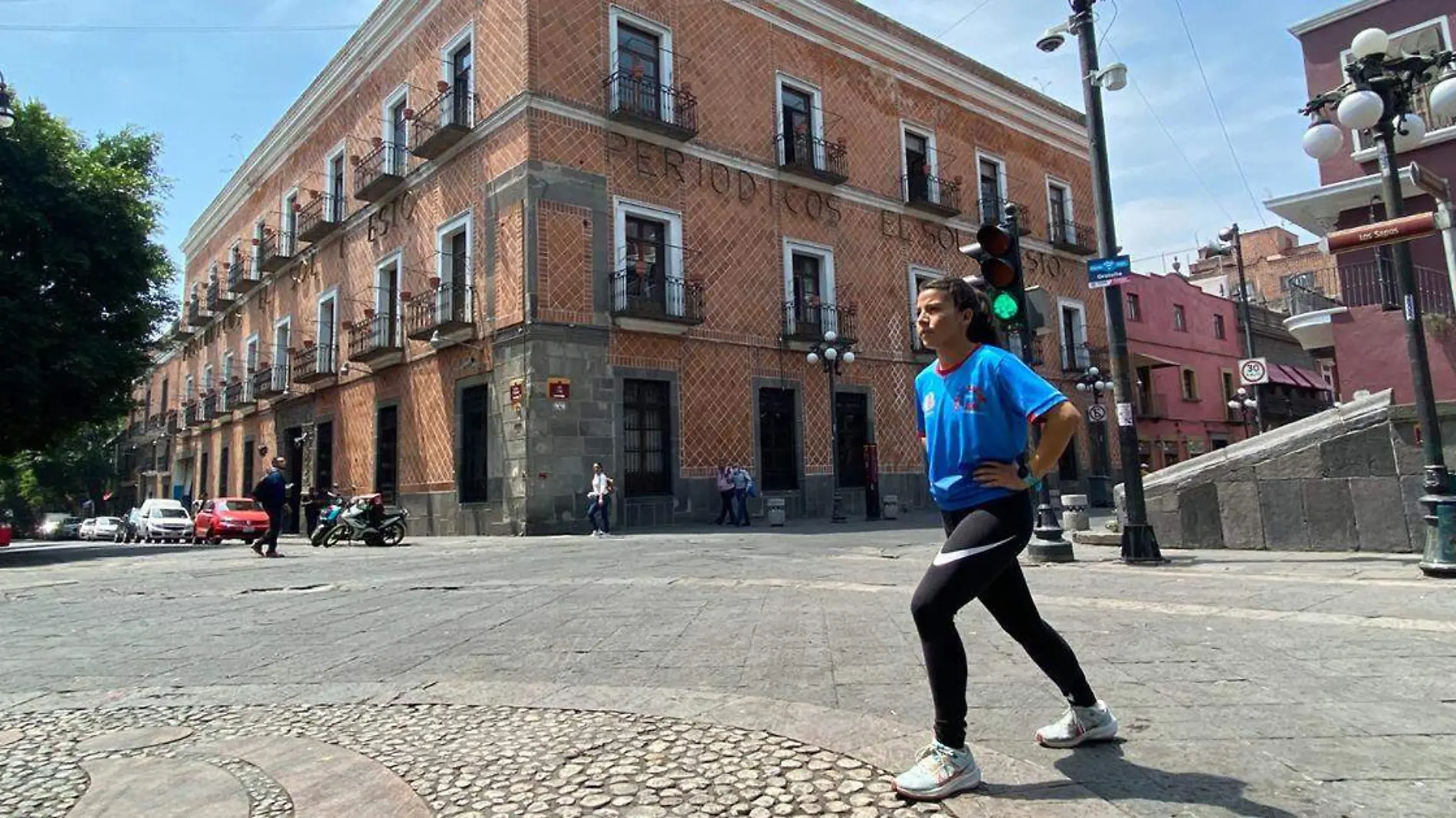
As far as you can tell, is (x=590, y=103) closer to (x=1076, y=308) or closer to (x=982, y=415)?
(x=982, y=415)

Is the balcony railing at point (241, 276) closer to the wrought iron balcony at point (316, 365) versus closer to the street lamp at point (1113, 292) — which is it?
the wrought iron balcony at point (316, 365)

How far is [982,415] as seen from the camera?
264 centimetres

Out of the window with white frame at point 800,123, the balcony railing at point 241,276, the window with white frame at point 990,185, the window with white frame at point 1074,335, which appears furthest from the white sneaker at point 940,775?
the balcony railing at point 241,276

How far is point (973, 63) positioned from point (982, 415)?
88.7ft

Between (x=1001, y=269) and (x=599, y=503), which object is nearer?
(x=1001, y=269)

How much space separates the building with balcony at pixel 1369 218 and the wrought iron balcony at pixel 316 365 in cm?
2306

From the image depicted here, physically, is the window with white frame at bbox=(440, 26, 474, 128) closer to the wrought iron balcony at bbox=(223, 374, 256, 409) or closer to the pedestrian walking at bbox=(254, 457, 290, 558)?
the pedestrian walking at bbox=(254, 457, 290, 558)

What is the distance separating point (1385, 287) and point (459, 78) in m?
18.6

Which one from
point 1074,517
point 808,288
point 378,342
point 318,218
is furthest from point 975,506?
point 318,218

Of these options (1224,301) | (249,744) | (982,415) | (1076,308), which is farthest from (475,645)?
(1224,301)

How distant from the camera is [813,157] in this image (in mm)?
21406

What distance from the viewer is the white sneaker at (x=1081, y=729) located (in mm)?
2822

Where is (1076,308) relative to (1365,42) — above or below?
above

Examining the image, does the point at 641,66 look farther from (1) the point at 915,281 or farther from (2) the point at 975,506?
(2) the point at 975,506
